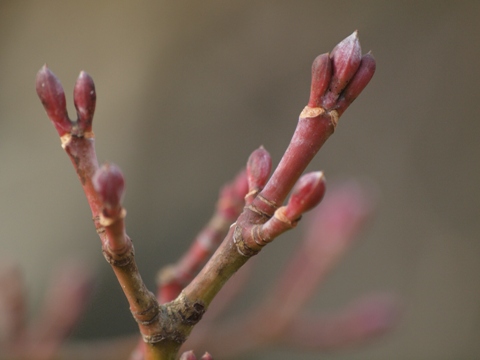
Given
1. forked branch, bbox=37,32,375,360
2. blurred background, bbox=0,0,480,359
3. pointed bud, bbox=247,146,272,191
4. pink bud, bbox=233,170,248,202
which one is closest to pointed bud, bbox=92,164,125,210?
forked branch, bbox=37,32,375,360

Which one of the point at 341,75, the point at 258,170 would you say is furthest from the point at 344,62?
the point at 258,170

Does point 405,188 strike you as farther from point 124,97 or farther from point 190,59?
point 124,97

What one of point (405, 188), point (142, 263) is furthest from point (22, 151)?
point (405, 188)

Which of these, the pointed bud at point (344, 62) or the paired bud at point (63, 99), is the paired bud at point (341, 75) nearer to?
the pointed bud at point (344, 62)

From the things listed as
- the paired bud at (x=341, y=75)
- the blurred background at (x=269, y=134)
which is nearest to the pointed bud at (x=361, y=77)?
the paired bud at (x=341, y=75)

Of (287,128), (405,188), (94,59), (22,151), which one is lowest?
(405,188)

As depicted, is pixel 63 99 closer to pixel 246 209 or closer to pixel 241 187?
pixel 246 209
